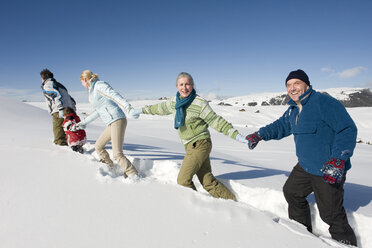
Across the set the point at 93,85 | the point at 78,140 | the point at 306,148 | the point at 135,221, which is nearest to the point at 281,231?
the point at 306,148

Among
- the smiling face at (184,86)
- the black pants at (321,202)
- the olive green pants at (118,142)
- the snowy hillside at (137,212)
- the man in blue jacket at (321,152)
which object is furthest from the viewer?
the olive green pants at (118,142)

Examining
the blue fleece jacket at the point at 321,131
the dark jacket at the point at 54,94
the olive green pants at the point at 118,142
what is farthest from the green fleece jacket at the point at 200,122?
the dark jacket at the point at 54,94

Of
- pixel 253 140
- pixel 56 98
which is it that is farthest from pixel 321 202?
pixel 56 98

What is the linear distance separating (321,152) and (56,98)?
5122 millimetres

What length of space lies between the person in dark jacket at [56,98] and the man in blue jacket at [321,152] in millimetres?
4663

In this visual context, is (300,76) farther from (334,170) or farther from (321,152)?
(334,170)

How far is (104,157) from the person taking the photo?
3.81 meters

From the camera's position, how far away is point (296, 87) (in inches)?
90.6

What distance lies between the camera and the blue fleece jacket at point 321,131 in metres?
2.00

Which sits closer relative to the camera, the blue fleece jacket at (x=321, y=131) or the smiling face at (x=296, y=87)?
the blue fleece jacket at (x=321, y=131)

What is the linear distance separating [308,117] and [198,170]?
4.89 feet

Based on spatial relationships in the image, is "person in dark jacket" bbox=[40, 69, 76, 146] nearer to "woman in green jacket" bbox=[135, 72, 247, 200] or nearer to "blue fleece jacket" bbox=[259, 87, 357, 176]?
"woman in green jacket" bbox=[135, 72, 247, 200]

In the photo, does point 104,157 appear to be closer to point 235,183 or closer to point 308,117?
point 235,183

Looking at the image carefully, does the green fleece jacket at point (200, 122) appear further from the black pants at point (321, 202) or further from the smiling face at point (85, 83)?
the smiling face at point (85, 83)
